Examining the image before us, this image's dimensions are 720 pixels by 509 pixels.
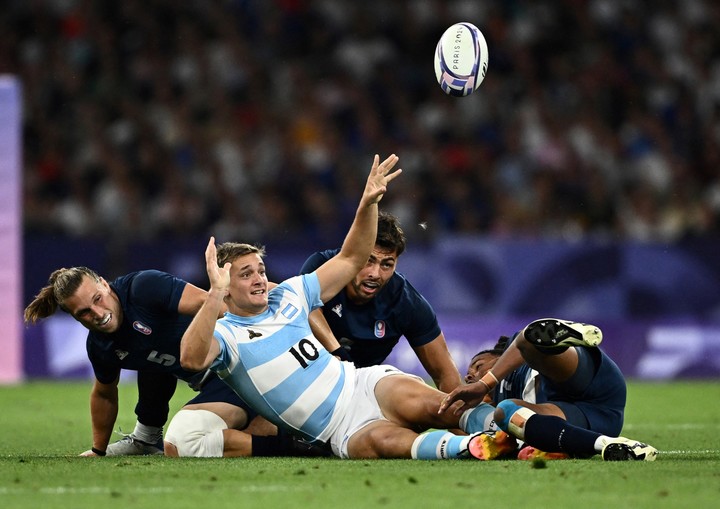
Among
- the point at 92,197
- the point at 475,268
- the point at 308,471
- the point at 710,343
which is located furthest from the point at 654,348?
the point at 308,471

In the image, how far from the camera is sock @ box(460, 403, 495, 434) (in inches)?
309

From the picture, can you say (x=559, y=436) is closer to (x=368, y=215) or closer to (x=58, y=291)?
(x=368, y=215)

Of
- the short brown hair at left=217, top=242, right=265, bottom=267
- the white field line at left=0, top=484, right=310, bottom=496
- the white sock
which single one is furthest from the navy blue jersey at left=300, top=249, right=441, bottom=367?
the white field line at left=0, top=484, right=310, bottom=496

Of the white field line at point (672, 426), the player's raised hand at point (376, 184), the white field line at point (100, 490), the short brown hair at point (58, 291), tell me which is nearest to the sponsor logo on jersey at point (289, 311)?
the player's raised hand at point (376, 184)

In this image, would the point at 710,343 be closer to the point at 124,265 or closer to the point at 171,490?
the point at 124,265

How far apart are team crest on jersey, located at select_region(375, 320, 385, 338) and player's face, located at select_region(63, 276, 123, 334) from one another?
6.47 ft

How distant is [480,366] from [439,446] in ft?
3.37

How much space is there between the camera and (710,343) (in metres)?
16.3

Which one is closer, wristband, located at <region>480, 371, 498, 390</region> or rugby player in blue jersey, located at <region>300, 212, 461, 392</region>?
wristband, located at <region>480, 371, 498, 390</region>

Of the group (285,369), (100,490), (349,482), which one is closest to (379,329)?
(285,369)

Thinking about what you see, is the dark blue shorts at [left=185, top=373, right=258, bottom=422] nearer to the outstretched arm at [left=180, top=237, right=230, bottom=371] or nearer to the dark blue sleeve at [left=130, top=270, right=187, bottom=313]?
the dark blue sleeve at [left=130, top=270, right=187, bottom=313]

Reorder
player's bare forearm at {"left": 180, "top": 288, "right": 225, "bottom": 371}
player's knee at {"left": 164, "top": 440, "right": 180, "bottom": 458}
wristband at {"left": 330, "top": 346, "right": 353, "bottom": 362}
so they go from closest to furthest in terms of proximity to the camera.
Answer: player's bare forearm at {"left": 180, "top": 288, "right": 225, "bottom": 371}, player's knee at {"left": 164, "top": 440, "right": 180, "bottom": 458}, wristband at {"left": 330, "top": 346, "right": 353, "bottom": 362}

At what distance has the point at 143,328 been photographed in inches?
320

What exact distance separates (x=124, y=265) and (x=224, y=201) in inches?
87.4
